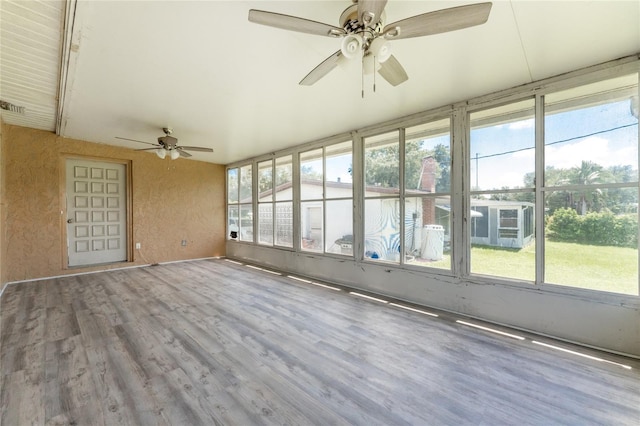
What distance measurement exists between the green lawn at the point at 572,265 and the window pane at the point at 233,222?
20.0ft

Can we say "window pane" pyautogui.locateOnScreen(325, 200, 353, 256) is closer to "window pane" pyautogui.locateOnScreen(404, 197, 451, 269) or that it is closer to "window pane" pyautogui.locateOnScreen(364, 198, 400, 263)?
"window pane" pyautogui.locateOnScreen(364, 198, 400, 263)

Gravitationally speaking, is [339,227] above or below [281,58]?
A: below

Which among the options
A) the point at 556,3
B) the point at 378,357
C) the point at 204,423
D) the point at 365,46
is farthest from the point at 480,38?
the point at 204,423

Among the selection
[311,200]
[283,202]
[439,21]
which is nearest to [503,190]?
[439,21]

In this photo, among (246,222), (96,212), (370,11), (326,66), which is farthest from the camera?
(246,222)

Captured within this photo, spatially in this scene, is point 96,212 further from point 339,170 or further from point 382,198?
point 382,198

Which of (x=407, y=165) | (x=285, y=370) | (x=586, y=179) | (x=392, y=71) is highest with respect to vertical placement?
(x=392, y=71)

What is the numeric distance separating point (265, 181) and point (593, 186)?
584cm

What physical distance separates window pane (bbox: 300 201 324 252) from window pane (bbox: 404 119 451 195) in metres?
1.97

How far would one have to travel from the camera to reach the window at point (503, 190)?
302 centimetres

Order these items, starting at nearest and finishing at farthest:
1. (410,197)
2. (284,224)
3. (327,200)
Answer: (410,197) < (327,200) < (284,224)

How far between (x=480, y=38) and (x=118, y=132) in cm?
577

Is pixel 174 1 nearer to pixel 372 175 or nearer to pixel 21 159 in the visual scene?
pixel 372 175

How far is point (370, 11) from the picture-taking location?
1551 mm
